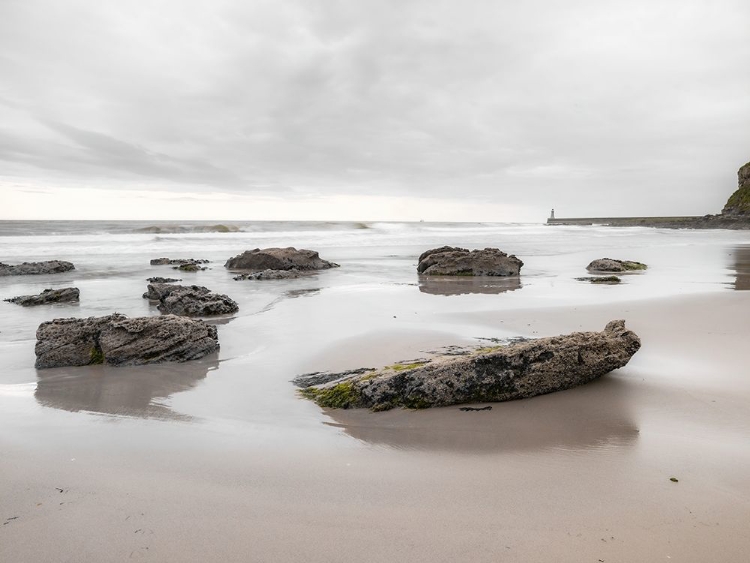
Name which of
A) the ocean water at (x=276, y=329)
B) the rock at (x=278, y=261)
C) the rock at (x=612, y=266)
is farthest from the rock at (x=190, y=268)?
the rock at (x=612, y=266)

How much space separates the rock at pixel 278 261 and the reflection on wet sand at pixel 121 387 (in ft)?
39.6

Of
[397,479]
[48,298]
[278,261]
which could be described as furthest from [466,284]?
[397,479]

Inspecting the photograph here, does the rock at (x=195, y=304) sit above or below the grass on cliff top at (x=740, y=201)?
below

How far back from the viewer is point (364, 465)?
10.5 ft

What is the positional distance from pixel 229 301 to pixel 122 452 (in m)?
6.38

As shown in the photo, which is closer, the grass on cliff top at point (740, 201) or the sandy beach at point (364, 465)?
the sandy beach at point (364, 465)

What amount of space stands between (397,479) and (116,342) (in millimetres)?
4469

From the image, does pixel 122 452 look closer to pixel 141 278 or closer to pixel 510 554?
pixel 510 554

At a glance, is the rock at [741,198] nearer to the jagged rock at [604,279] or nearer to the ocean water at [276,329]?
the ocean water at [276,329]

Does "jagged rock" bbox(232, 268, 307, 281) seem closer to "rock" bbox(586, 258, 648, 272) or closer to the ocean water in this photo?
the ocean water

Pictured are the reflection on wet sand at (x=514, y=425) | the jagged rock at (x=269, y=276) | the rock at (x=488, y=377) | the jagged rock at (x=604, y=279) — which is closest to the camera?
the reflection on wet sand at (x=514, y=425)

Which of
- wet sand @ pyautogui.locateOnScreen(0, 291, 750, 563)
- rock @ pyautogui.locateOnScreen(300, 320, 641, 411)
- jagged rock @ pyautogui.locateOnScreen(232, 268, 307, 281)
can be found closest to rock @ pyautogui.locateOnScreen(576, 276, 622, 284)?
wet sand @ pyautogui.locateOnScreen(0, 291, 750, 563)

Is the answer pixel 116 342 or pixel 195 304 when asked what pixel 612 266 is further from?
pixel 116 342

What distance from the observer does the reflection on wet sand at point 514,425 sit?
136 inches
